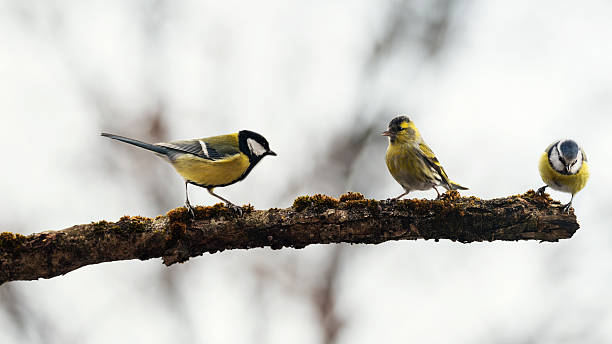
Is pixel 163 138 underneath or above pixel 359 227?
above

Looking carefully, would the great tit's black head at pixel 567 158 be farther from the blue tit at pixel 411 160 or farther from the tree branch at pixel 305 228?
the blue tit at pixel 411 160

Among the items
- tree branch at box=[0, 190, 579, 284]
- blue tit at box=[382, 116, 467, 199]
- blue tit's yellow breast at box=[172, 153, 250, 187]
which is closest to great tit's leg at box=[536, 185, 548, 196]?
tree branch at box=[0, 190, 579, 284]

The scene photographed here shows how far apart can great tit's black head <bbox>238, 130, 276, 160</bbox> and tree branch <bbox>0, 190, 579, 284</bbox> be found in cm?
46

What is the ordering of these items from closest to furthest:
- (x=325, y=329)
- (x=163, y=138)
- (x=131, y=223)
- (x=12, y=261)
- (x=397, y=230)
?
(x=12, y=261) < (x=131, y=223) < (x=397, y=230) < (x=325, y=329) < (x=163, y=138)

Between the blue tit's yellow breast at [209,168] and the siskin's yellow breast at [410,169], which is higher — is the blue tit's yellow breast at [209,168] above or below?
below

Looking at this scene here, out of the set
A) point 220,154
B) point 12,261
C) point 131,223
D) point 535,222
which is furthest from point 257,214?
point 535,222

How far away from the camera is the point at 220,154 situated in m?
3.77

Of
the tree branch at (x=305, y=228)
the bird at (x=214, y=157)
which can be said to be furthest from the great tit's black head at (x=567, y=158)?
the bird at (x=214, y=157)

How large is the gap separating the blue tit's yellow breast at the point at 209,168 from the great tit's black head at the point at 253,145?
0.27ft

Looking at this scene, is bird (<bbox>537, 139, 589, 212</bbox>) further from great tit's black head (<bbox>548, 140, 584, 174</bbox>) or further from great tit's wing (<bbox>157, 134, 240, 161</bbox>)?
great tit's wing (<bbox>157, 134, 240, 161</bbox>)

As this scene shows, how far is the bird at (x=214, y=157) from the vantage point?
3.71 meters

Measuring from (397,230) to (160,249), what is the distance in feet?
5.12

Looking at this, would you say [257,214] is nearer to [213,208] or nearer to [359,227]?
[213,208]

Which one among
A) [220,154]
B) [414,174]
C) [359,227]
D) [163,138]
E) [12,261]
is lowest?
[12,261]
